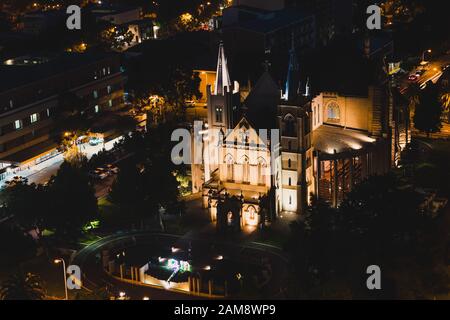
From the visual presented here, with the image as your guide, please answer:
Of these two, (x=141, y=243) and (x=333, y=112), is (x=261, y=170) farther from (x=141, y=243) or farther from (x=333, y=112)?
(x=333, y=112)

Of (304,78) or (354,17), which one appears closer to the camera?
(304,78)

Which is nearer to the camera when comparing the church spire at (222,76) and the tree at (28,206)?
the tree at (28,206)

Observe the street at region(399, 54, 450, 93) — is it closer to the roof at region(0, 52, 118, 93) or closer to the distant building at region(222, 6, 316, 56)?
the distant building at region(222, 6, 316, 56)

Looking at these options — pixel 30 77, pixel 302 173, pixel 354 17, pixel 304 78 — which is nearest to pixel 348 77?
pixel 304 78

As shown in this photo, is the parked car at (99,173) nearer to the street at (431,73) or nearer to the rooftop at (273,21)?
the rooftop at (273,21)

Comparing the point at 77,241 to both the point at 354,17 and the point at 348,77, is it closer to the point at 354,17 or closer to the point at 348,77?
the point at 348,77

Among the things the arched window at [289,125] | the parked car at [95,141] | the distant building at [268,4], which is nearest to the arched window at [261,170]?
the arched window at [289,125]

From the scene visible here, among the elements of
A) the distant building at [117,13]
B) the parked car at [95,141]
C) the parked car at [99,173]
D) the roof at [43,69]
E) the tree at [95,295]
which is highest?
the distant building at [117,13]

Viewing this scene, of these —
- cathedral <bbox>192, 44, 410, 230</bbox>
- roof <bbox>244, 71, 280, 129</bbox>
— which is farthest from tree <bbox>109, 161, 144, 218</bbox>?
roof <bbox>244, 71, 280, 129</bbox>
